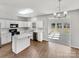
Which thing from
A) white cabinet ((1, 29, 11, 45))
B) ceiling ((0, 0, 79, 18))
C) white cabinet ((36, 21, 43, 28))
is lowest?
white cabinet ((1, 29, 11, 45))

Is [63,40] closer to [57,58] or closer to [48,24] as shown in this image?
[48,24]

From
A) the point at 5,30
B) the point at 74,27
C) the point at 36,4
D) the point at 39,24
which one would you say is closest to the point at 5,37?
the point at 5,30

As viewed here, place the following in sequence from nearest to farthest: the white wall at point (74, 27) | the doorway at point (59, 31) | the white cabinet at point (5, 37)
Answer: the white wall at point (74, 27) < the white cabinet at point (5, 37) < the doorway at point (59, 31)

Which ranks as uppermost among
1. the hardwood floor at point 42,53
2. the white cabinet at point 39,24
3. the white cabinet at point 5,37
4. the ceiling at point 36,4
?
the ceiling at point 36,4

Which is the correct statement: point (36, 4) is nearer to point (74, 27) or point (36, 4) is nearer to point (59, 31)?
point (74, 27)

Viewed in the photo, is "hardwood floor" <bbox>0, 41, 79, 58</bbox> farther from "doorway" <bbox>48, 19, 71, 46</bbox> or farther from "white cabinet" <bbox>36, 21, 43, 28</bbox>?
"white cabinet" <bbox>36, 21, 43, 28</bbox>

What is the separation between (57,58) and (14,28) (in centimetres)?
548

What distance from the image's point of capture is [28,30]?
9.15 metres

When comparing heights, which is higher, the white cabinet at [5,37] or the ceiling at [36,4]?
the ceiling at [36,4]

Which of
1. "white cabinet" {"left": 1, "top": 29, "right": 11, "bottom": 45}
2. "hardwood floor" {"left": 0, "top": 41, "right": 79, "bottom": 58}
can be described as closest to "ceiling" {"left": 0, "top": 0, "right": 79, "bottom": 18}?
"white cabinet" {"left": 1, "top": 29, "right": 11, "bottom": 45}

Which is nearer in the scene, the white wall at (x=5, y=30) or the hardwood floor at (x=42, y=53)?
the hardwood floor at (x=42, y=53)

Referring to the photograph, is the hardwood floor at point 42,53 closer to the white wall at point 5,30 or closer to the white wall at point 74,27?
the white wall at point 74,27

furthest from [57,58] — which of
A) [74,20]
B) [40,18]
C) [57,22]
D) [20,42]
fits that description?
[40,18]

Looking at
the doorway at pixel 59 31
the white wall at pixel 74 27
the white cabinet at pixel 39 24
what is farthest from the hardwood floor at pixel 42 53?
the white cabinet at pixel 39 24
